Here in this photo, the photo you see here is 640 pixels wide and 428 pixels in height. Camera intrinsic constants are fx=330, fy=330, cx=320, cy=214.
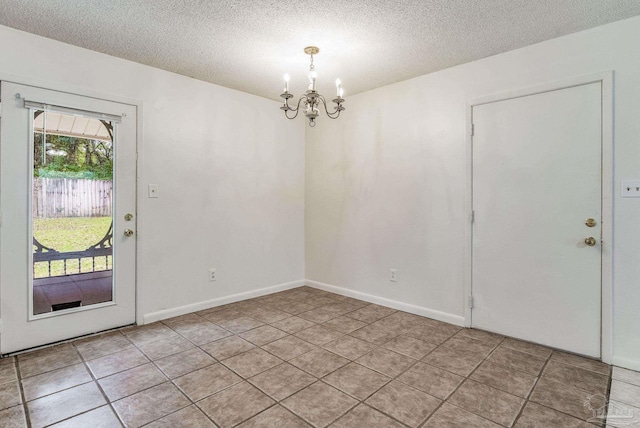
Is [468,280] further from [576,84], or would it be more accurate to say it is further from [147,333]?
[147,333]

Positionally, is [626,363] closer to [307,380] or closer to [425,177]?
[425,177]

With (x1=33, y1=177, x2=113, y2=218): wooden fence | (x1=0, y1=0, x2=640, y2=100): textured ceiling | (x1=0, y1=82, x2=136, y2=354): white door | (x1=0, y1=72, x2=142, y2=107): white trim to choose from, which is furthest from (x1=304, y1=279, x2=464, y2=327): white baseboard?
(x1=0, y1=72, x2=142, y2=107): white trim

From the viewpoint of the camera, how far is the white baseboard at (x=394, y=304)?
3213 mm

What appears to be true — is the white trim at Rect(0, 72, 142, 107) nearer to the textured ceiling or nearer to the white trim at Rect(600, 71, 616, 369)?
the textured ceiling

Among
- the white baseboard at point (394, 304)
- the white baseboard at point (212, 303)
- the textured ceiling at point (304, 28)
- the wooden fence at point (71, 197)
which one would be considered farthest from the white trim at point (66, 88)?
the white baseboard at point (394, 304)

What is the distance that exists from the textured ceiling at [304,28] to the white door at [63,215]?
0.60m

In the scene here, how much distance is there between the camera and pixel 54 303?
2.74 m

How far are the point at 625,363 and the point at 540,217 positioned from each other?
1.15m

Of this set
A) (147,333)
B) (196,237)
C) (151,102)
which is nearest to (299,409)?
(147,333)

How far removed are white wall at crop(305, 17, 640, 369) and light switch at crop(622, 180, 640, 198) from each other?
0.11 feet

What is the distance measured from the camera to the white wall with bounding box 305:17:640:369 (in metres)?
2.36

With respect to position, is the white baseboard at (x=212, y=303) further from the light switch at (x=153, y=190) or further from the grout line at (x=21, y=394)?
the light switch at (x=153, y=190)

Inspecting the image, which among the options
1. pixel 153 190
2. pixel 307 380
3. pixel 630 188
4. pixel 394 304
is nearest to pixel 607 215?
pixel 630 188

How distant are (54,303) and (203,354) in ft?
4.47
